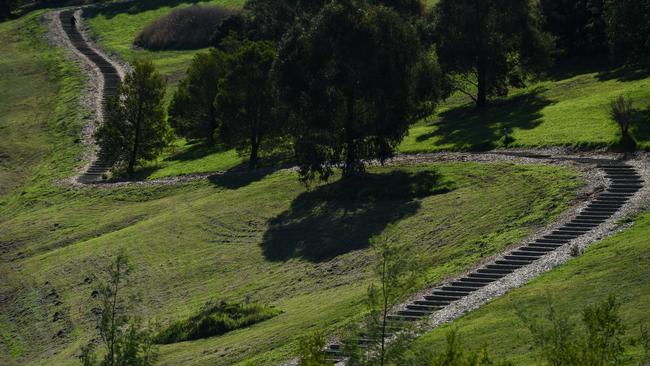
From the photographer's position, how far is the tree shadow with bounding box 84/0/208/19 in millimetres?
175625

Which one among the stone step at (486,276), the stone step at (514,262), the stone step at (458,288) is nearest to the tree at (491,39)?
the stone step at (514,262)

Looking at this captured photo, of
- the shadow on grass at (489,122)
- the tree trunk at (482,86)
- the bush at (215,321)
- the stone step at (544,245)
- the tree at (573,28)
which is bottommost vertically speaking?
the bush at (215,321)

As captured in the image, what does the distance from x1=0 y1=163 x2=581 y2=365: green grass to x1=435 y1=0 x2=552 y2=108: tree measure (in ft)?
55.5

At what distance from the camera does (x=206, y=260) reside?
67.9 m

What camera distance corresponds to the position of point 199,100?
10419 centimetres

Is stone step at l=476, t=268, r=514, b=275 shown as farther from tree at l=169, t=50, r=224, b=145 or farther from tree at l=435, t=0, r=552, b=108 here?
tree at l=169, t=50, r=224, b=145

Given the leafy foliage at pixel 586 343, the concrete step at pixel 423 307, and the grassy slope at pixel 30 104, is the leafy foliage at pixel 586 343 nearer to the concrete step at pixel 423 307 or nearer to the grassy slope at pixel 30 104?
the concrete step at pixel 423 307

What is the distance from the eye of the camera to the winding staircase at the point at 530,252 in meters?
47.5

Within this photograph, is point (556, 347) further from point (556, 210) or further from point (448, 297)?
point (556, 210)

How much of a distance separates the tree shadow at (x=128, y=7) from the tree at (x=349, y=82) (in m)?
102

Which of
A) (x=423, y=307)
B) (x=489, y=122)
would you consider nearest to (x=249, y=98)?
(x=489, y=122)

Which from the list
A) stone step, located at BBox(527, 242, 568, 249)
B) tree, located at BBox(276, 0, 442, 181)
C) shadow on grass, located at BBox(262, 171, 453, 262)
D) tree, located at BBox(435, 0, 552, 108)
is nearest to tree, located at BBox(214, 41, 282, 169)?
Result: tree, located at BBox(276, 0, 442, 181)

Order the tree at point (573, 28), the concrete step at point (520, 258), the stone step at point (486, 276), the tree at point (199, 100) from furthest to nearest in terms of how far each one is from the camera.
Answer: the tree at point (199, 100)
the tree at point (573, 28)
the concrete step at point (520, 258)
the stone step at point (486, 276)

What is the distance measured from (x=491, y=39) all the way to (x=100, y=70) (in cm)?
6679
